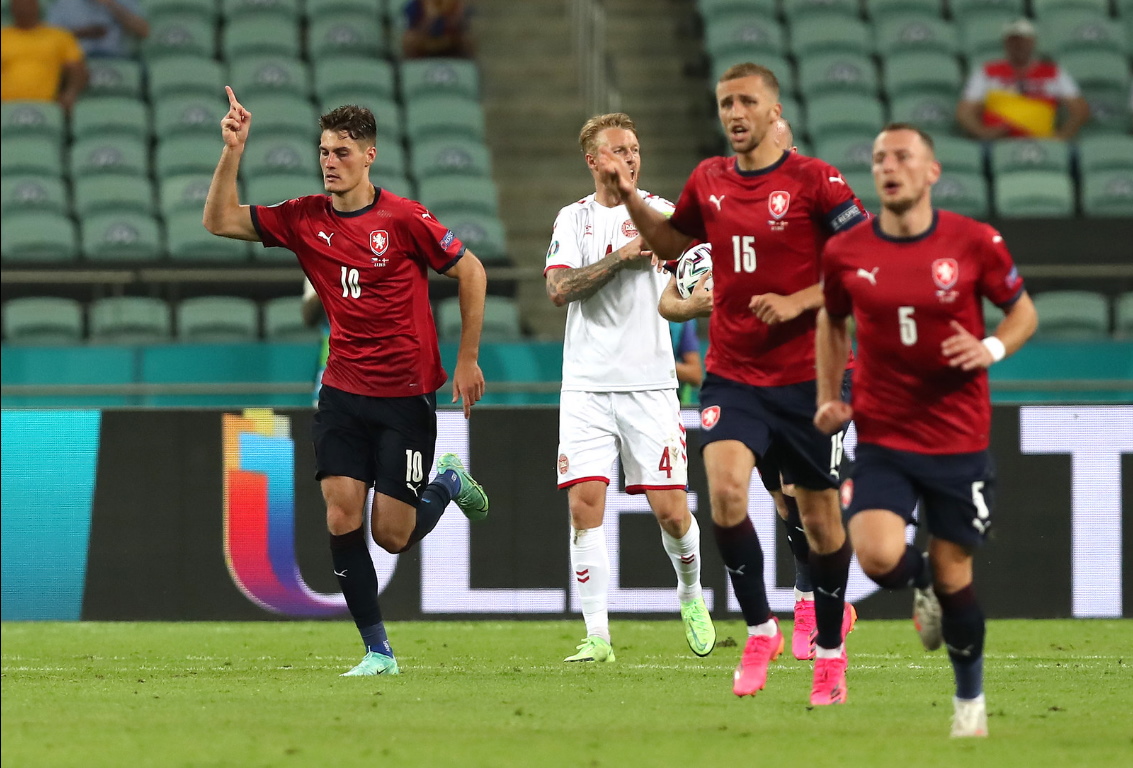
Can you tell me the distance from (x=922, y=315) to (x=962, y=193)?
9751 millimetres

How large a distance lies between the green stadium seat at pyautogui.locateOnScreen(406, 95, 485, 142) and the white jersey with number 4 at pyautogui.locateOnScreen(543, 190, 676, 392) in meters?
8.13

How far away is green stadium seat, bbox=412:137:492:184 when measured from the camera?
16062 millimetres

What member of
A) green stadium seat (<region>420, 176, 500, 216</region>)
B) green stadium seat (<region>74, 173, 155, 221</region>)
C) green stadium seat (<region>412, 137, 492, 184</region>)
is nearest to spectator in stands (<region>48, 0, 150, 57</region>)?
green stadium seat (<region>74, 173, 155, 221</region>)

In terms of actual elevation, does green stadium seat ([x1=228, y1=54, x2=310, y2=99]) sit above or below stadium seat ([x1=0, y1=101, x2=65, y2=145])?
above

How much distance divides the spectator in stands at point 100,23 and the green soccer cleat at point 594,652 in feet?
33.8

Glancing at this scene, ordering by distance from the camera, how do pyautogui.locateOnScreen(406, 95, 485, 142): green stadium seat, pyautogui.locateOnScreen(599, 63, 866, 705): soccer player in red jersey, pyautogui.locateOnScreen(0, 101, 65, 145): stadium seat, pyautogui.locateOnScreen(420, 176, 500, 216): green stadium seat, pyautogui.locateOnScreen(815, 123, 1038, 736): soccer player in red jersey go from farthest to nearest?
pyautogui.locateOnScreen(406, 95, 485, 142): green stadium seat, pyautogui.locateOnScreen(0, 101, 65, 145): stadium seat, pyautogui.locateOnScreen(420, 176, 500, 216): green stadium seat, pyautogui.locateOnScreen(599, 63, 866, 705): soccer player in red jersey, pyautogui.locateOnScreen(815, 123, 1038, 736): soccer player in red jersey

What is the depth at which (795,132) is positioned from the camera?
1655 cm

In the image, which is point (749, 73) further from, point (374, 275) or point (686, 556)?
point (686, 556)

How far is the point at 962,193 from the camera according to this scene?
604 inches

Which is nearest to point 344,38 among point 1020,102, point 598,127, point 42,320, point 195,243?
point 195,243

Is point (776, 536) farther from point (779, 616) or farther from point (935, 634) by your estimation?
point (935, 634)

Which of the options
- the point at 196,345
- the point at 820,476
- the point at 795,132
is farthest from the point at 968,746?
the point at 795,132

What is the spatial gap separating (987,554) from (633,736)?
18.0 ft

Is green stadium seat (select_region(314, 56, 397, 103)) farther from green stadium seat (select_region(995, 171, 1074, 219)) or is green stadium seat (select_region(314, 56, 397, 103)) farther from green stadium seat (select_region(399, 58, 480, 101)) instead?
green stadium seat (select_region(995, 171, 1074, 219))
